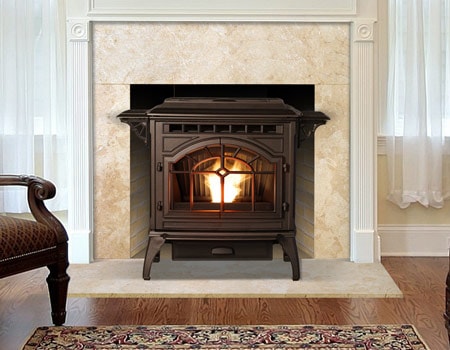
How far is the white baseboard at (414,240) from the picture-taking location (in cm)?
422

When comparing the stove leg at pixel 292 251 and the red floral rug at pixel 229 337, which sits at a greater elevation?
the stove leg at pixel 292 251

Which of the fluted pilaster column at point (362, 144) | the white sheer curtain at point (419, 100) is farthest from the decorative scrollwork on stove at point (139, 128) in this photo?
the white sheer curtain at point (419, 100)

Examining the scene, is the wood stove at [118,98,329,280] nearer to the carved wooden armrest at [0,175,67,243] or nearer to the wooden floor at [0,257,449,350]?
the wooden floor at [0,257,449,350]

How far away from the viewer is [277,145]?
356 cm

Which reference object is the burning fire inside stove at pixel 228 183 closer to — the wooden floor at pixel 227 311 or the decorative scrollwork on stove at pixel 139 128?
the decorative scrollwork on stove at pixel 139 128

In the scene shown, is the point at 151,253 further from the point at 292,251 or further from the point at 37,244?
the point at 37,244

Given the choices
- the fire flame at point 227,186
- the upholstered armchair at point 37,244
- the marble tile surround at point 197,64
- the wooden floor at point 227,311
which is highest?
the marble tile surround at point 197,64

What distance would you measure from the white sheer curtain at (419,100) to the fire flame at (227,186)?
1.03 metres

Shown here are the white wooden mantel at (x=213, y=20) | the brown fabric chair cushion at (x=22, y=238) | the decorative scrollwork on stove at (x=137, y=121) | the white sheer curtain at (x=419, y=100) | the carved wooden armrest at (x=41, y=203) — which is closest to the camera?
the brown fabric chair cushion at (x=22, y=238)

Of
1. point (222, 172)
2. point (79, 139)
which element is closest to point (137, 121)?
point (79, 139)

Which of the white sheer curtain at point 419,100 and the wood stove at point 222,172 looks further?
the white sheer curtain at point 419,100

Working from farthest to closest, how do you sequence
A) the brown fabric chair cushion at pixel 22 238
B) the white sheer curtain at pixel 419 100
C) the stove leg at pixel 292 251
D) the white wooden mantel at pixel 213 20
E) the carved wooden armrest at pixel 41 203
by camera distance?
the white sheer curtain at pixel 419 100 < the white wooden mantel at pixel 213 20 < the stove leg at pixel 292 251 < the carved wooden armrest at pixel 41 203 < the brown fabric chair cushion at pixel 22 238

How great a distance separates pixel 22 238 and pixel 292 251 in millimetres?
1399

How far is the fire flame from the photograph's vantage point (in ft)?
11.9
